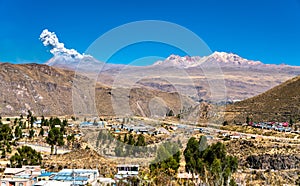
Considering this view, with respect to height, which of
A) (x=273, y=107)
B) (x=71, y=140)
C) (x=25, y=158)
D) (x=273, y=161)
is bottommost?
(x=273, y=161)

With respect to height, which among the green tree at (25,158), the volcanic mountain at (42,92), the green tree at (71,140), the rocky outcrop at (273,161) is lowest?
the rocky outcrop at (273,161)

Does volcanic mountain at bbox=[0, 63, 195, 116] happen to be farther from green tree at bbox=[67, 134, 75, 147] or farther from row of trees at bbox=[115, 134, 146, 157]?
row of trees at bbox=[115, 134, 146, 157]

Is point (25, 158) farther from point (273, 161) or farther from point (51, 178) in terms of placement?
point (273, 161)

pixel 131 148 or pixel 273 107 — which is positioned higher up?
pixel 273 107

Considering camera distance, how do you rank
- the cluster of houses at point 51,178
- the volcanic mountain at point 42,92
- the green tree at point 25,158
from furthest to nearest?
the volcanic mountain at point 42,92 → the green tree at point 25,158 → the cluster of houses at point 51,178

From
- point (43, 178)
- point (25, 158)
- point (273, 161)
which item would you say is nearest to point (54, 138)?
point (25, 158)

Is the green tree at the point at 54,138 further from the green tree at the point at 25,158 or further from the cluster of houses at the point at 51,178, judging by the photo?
the cluster of houses at the point at 51,178

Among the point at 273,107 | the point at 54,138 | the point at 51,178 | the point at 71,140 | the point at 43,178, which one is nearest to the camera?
the point at 51,178

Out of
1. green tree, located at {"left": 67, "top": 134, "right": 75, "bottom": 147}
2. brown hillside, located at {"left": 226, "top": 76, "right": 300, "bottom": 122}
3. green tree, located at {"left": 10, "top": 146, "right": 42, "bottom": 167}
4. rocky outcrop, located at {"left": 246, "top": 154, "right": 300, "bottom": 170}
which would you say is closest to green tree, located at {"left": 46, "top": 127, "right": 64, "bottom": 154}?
green tree, located at {"left": 67, "top": 134, "right": 75, "bottom": 147}

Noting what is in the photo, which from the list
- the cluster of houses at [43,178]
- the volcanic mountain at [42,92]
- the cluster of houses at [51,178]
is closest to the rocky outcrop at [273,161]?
the cluster of houses at [51,178]

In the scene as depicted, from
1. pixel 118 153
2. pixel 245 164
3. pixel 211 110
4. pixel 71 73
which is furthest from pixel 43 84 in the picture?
pixel 245 164

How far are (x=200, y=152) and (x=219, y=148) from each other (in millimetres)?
1349

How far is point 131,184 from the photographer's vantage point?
14.7m

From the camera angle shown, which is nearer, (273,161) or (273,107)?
(273,161)
